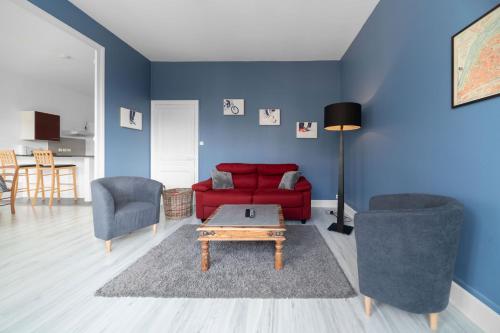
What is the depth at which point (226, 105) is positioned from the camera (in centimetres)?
409

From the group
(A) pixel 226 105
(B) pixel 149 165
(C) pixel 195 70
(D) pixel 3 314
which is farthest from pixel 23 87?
(D) pixel 3 314

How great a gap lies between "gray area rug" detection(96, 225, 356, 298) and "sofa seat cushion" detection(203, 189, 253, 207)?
0.78 metres

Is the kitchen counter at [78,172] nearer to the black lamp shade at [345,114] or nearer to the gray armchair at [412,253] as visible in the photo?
the black lamp shade at [345,114]

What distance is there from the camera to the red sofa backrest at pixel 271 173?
3.64m

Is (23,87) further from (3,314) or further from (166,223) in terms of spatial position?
(3,314)

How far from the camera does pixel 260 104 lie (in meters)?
4.10

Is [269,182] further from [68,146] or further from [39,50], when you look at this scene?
[68,146]

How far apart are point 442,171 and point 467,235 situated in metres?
0.46

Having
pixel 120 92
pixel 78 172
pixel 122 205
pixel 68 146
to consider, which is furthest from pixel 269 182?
pixel 68 146

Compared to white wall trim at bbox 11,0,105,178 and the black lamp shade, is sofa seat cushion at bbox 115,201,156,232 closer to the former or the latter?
white wall trim at bbox 11,0,105,178

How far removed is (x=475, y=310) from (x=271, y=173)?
275cm

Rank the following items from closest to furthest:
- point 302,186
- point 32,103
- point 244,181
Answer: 1. point 302,186
2. point 244,181
3. point 32,103

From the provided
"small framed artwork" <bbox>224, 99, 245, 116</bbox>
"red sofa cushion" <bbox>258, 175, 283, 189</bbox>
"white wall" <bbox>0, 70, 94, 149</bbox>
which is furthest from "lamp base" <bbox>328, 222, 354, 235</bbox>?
"white wall" <bbox>0, 70, 94, 149</bbox>

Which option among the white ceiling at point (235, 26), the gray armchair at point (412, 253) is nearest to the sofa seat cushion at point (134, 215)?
the gray armchair at point (412, 253)
